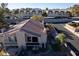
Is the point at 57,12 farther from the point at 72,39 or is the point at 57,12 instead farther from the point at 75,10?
the point at 72,39

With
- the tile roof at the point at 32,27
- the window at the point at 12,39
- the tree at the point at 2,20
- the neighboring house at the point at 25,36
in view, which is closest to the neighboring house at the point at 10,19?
the tree at the point at 2,20

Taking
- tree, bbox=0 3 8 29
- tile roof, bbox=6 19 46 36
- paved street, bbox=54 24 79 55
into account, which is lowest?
paved street, bbox=54 24 79 55

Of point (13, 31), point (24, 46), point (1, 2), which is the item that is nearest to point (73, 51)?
point (24, 46)

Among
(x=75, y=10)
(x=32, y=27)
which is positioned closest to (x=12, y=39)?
(x=32, y=27)

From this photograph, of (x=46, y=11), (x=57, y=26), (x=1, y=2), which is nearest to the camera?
(x=1, y=2)

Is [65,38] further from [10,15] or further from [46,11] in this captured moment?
[10,15]

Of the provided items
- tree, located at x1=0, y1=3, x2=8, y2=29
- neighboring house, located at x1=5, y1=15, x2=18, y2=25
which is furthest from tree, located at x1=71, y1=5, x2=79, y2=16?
tree, located at x1=0, y1=3, x2=8, y2=29

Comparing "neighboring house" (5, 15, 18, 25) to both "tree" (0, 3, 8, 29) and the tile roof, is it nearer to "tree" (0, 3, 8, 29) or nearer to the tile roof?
"tree" (0, 3, 8, 29)

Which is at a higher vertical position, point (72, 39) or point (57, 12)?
point (57, 12)

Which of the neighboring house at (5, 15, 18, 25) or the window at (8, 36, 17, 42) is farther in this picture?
the window at (8, 36, 17, 42)
